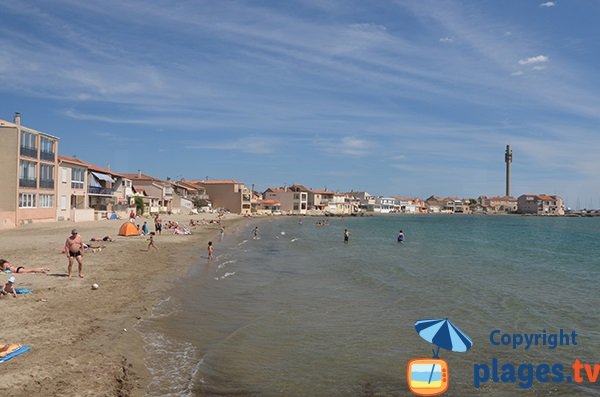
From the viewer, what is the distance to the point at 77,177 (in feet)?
176

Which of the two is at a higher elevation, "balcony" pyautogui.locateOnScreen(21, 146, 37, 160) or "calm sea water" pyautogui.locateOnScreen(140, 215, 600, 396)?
"balcony" pyautogui.locateOnScreen(21, 146, 37, 160)

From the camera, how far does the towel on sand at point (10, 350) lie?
906cm

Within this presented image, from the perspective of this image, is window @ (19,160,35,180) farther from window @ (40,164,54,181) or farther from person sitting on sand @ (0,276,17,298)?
person sitting on sand @ (0,276,17,298)

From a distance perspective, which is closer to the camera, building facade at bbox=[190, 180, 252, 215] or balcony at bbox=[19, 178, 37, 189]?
balcony at bbox=[19, 178, 37, 189]

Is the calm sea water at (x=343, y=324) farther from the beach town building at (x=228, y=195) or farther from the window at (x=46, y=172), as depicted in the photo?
the beach town building at (x=228, y=195)

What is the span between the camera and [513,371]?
36.3 feet

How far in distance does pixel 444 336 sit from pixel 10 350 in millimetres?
8087

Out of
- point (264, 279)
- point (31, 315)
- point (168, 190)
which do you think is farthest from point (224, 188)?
point (31, 315)

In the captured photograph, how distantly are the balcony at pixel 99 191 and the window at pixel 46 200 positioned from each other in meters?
10.1

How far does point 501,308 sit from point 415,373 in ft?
36.6

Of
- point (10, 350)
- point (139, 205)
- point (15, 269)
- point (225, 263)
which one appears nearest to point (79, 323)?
point (10, 350)

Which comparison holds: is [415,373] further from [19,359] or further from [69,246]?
[69,246]

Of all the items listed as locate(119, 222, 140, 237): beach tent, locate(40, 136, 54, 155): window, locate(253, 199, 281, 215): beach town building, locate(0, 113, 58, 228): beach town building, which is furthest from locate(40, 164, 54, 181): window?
locate(253, 199, 281, 215): beach town building

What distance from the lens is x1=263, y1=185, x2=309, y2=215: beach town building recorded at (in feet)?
476
